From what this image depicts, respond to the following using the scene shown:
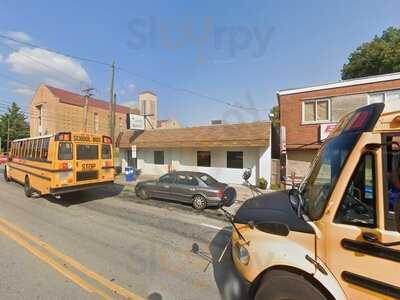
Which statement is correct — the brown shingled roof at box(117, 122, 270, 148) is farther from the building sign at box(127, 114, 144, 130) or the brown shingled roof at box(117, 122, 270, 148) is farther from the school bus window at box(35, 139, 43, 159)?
the school bus window at box(35, 139, 43, 159)

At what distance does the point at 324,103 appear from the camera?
1485 cm

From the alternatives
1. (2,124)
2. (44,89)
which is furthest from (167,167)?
(2,124)

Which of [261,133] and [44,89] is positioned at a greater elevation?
[44,89]

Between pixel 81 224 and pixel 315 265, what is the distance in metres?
6.57

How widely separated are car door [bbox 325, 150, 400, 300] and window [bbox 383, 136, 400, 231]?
0.03 m

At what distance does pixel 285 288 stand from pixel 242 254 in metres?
0.57

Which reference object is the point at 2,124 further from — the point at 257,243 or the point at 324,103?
the point at 257,243

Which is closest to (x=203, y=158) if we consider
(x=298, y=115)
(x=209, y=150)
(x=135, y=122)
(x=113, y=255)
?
(x=209, y=150)

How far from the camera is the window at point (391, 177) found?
192 cm

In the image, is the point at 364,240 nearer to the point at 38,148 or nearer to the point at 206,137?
the point at 38,148

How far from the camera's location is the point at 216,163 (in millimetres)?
17734

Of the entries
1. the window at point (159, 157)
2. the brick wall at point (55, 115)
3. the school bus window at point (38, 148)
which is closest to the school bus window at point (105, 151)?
the school bus window at point (38, 148)

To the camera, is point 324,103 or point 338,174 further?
point 324,103

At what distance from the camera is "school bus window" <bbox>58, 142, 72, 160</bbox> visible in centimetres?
924
